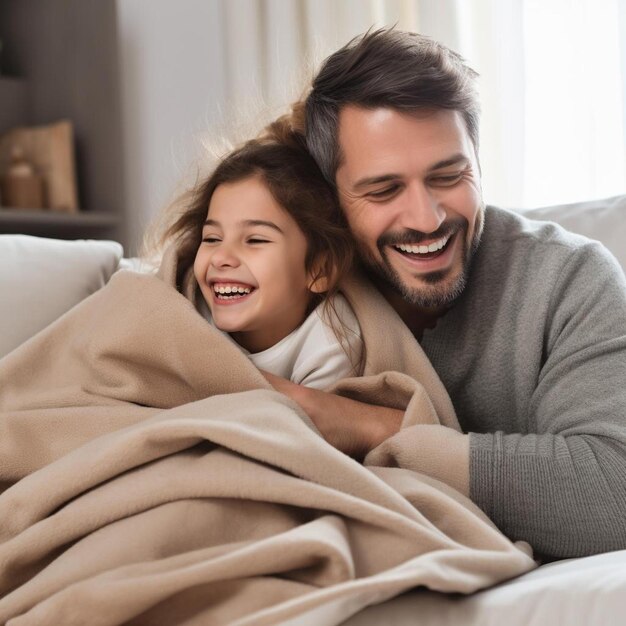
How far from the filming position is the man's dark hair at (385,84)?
1497 mm

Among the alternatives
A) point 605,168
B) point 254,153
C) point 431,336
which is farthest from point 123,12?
point 431,336

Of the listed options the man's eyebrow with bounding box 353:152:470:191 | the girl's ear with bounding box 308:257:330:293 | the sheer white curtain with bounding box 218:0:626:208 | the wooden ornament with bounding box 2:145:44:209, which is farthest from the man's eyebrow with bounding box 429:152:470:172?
the wooden ornament with bounding box 2:145:44:209

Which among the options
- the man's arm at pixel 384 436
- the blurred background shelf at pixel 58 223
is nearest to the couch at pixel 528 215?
the man's arm at pixel 384 436

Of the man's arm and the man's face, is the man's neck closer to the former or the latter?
the man's face

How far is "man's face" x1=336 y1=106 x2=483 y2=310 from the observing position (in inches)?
58.3

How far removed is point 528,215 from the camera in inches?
73.6

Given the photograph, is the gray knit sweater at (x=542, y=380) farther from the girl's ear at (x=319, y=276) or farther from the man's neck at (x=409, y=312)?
the girl's ear at (x=319, y=276)

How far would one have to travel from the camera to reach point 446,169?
1.49 meters

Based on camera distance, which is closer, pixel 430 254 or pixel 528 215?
pixel 430 254

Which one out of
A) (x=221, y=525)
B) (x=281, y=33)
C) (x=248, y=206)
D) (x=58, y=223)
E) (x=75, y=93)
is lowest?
(x=58, y=223)

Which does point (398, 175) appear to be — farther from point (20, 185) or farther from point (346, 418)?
point (20, 185)

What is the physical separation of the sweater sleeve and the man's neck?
12.3 inches

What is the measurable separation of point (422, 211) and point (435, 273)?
10 cm

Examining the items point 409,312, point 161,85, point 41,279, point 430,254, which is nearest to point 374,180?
point 430,254
